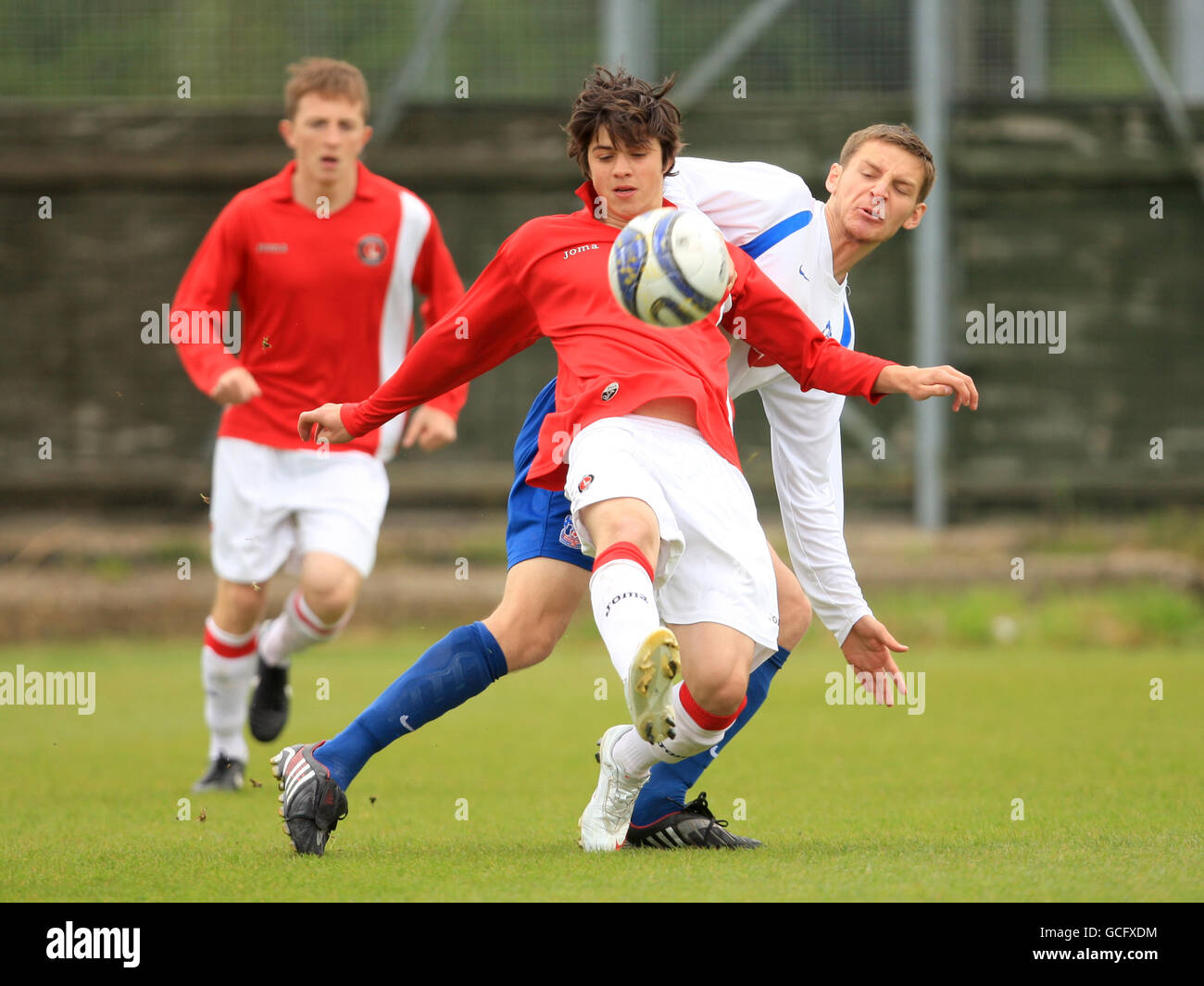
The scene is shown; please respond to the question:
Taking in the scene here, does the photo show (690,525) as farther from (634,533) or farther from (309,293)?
(309,293)

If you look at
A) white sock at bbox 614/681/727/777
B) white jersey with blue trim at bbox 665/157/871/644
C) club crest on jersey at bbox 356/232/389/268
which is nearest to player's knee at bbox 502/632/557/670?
white sock at bbox 614/681/727/777

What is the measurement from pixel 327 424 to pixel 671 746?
1.24 metres

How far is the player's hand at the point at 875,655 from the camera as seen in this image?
173 inches

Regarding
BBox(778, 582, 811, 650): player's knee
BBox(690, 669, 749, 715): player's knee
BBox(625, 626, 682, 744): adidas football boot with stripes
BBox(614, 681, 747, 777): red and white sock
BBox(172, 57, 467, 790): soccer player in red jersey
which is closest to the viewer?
BBox(625, 626, 682, 744): adidas football boot with stripes

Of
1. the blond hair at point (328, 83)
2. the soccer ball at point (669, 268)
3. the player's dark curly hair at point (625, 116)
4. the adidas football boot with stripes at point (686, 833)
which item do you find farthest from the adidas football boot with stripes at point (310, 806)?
the blond hair at point (328, 83)

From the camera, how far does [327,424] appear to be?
423cm

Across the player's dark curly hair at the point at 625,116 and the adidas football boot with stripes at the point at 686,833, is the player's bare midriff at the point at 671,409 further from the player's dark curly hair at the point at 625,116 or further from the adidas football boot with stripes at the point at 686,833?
the adidas football boot with stripes at the point at 686,833

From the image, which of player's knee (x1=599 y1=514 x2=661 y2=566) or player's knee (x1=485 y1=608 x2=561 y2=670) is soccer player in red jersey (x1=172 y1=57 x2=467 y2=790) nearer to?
player's knee (x1=485 y1=608 x2=561 y2=670)

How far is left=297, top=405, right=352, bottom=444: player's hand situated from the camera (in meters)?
4.19

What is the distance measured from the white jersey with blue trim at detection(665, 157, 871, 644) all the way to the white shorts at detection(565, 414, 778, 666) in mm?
625

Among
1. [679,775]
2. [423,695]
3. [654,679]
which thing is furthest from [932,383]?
[423,695]

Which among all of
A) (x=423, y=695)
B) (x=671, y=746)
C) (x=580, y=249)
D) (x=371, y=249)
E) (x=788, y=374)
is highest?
(x=371, y=249)

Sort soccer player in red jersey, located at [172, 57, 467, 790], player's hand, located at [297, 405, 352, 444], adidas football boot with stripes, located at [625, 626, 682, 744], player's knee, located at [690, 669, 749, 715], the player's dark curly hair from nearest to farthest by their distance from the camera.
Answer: adidas football boot with stripes, located at [625, 626, 682, 744] < player's knee, located at [690, 669, 749, 715] < the player's dark curly hair < player's hand, located at [297, 405, 352, 444] < soccer player in red jersey, located at [172, 57, 467, 790]
